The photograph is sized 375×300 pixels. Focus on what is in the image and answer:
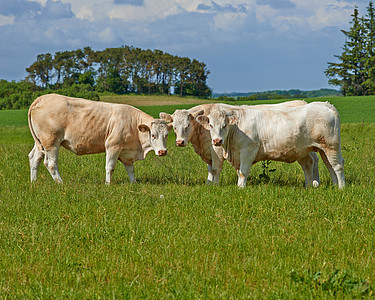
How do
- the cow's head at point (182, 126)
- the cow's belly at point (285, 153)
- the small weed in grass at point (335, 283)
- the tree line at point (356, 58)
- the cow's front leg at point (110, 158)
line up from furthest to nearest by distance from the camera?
1. the tree line at point (356, 58)
2. the cow's front leg at point (110, 158)
3. the cow's head at point (182, 126)
4. the cow's belly at point (285, 153)
5. the small weed in grass at point (335, 283)

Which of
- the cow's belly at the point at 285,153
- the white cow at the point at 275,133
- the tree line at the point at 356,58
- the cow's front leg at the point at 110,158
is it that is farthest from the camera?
the tree line at the point at 356,58

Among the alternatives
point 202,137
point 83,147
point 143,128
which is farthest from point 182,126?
point 83,147

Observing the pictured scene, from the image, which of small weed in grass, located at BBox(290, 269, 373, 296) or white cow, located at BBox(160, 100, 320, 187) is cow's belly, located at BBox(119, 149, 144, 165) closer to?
white cow, located at BBox(160, 100, 320, 187)

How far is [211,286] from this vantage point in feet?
16.5

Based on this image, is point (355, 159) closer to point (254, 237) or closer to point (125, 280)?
point (254, 237)

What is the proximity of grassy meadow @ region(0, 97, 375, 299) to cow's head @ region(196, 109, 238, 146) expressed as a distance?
1.08 metres

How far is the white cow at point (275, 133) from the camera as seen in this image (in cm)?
962

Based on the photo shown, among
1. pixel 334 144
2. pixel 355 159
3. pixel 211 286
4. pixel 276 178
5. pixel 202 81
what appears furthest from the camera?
pixel 202 81

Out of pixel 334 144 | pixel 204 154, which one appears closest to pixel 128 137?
pixel 204 154

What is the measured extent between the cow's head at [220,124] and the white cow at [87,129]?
1.53 meters

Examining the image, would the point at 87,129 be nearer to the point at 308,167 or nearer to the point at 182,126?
the point at 182,126

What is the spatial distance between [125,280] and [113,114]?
662 centimetres

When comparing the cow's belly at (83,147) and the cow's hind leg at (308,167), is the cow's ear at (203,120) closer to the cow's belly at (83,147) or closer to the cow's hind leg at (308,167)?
the cow's hind leg at (308,167)

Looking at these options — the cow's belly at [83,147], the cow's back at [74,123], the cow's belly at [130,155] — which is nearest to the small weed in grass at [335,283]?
the cow's belly at [130,155]
